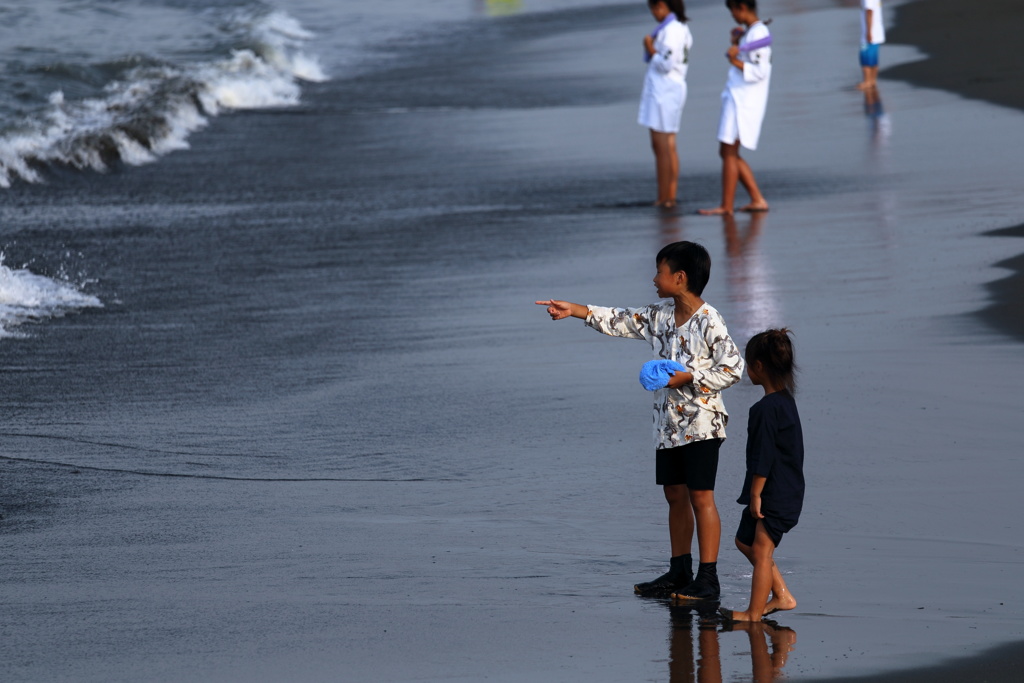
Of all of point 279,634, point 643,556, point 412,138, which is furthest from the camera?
point 412,138

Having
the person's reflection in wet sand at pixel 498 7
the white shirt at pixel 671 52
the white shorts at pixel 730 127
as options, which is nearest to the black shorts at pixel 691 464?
the white shorts at pixel 730 127

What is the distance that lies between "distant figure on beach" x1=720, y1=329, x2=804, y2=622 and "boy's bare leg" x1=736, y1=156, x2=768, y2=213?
7653mm

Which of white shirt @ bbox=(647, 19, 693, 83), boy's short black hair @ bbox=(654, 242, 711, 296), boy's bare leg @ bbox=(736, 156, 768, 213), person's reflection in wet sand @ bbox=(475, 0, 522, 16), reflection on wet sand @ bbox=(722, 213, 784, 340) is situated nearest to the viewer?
boy's short black hair @ bbox=(654, 242, 711, 296)

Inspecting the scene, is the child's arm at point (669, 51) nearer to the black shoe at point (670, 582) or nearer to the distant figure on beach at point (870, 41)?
the distant figure on beach at point (870, 41)

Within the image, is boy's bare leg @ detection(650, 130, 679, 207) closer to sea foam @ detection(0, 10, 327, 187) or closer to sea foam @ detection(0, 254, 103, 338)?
sea foam @ detection(0, 254, 103, 338)

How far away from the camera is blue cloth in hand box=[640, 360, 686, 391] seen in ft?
16.5

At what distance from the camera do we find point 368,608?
16.7 feet

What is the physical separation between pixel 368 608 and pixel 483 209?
867 centimetres

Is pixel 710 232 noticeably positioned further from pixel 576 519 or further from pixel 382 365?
pixel 576 519

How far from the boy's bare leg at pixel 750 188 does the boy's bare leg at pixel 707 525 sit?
298 inches

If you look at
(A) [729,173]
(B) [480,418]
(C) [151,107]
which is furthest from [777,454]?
(C) [151,107]

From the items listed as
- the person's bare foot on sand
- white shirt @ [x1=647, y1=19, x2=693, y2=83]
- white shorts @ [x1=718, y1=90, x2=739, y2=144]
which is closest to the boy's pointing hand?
the person's bare foot on sand

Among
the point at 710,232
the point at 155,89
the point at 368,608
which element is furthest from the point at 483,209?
the point at 155,89

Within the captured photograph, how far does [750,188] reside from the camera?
1254 cm
